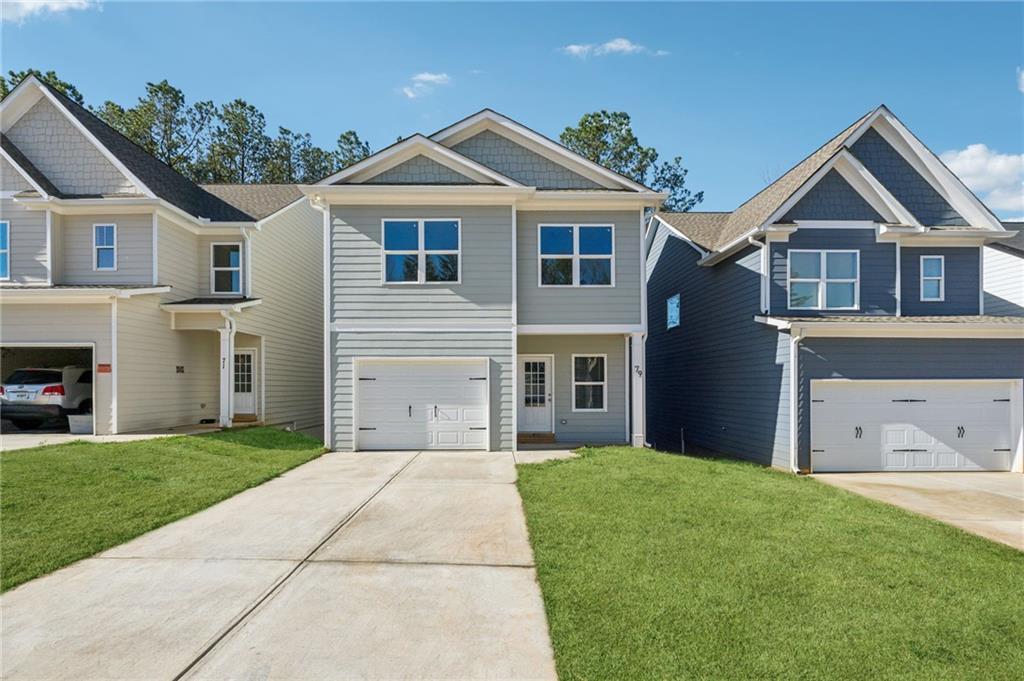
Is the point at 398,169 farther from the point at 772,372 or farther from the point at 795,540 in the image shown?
the point at 795,540

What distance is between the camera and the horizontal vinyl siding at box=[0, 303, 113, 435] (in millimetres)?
12727

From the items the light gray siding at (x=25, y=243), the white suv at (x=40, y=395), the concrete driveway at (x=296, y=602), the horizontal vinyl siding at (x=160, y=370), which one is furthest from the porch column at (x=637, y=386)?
the light gray siding at (x=25, y=243)

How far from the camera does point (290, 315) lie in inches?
727

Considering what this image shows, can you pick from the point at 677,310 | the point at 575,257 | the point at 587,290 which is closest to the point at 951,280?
the point at 677,310

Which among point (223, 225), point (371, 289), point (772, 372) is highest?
point (223, 225)

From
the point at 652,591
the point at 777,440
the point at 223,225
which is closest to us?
the point at 652,591

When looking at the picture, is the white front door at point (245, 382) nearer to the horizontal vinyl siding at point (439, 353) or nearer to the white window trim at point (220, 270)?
the white window trim at point (220, 270)

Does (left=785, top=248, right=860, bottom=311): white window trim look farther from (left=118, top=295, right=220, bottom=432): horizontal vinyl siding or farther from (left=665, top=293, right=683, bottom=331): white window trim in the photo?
(left=118, top=295, right=220, bottom=432): horizontal vinyl siding

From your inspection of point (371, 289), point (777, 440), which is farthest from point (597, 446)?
point (371, 289)

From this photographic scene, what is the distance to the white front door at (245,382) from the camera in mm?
16562

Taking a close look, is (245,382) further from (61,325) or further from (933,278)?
(933,278)

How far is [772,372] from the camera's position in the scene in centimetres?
1252

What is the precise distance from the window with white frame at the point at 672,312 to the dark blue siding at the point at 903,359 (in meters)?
6.75

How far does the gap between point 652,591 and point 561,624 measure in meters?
0.97
